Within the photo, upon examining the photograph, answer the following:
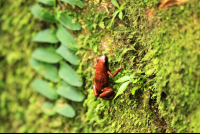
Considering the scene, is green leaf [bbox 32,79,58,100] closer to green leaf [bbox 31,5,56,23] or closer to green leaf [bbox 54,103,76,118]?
green leaf [bbox 54,103,76,118]

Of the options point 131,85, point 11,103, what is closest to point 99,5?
point 131,85

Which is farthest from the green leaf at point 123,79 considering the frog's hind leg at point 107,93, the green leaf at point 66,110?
the green leaf at point 66,110

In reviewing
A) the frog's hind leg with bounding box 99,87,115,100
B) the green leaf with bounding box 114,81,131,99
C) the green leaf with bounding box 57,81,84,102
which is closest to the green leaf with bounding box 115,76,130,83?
the green leaf with bounding box 114,81,131,99

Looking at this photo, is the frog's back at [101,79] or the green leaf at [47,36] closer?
the frog's back at [101,79]

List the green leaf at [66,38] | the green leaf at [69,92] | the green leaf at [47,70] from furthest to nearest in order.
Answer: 1. the green leaf at [47,70]
2. the green leaf at [69,92]
3. the green leaf at [66,38]

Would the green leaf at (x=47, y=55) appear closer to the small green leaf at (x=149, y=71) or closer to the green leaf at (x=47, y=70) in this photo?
the green leaf at (x=47, y=70)

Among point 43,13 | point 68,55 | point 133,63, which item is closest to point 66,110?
point 68,55

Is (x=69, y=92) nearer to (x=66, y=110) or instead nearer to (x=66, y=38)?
(x=66, y=110)

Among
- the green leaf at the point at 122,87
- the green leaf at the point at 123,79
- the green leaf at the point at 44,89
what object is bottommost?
the green leaf at the point at 44,89
